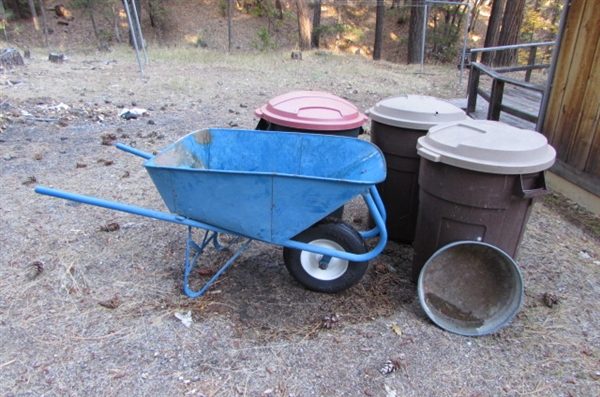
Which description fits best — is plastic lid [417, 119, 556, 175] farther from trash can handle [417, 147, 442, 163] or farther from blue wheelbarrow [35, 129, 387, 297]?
blue wheelbarrow [35, 129, 387, 297]

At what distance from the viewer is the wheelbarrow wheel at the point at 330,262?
2.64 meters

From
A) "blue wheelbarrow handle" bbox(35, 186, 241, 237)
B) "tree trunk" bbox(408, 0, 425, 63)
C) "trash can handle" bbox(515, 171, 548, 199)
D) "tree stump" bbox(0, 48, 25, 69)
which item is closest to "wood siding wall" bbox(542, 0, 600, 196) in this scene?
"trash can handle" bbox(515, 171, 548, 199)

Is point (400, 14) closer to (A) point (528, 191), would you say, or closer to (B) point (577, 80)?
(B) point (577, 80)

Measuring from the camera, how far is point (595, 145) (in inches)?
159

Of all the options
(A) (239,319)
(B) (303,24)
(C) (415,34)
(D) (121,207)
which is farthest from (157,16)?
(A) (239,319)

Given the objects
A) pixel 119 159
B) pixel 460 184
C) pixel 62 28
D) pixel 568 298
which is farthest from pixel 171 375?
pixel 62 28

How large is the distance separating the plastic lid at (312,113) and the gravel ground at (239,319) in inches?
40.4

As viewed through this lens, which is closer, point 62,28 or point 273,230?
point 273,230

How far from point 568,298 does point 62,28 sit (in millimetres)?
26844

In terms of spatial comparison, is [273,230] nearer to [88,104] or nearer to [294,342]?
[294,342]

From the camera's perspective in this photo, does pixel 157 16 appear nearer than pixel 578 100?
No

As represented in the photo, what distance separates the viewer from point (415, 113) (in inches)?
119

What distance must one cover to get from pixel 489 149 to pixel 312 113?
4.42ft

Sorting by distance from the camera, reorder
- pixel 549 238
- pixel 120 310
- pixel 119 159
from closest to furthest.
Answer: pixel 120 310
pixel 549 238
pixel 119 159
